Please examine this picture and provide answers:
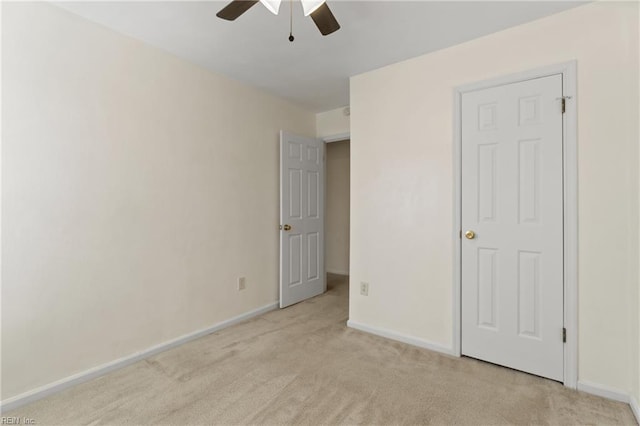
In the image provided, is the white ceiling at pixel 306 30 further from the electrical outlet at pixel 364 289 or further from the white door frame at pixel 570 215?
the electrical outlet at pixel 364 289

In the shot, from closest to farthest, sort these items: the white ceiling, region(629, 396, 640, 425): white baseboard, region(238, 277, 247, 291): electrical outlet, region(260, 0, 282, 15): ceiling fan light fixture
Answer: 1. region(260, 0, 282, 15): ceiling fan light fixture
2. region(629, 396, 640, 425): white baseboard
3. the white ceiling
4. region(238, 277, 247, 291): electrical outlet

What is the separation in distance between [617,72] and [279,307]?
3.45 m

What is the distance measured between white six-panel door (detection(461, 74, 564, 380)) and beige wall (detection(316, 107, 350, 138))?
1.76 meters

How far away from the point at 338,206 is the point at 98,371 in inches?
159

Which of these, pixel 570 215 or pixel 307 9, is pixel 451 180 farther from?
pixel 307 9

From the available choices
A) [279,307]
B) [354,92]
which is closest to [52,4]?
[354,92]

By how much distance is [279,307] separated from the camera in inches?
144

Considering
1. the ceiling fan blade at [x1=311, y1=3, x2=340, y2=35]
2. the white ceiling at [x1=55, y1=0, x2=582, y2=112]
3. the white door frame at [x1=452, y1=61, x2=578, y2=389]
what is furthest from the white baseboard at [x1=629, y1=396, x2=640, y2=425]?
the ceiling fan blade at [x1=311, y1=3, x2=340, y2=35]

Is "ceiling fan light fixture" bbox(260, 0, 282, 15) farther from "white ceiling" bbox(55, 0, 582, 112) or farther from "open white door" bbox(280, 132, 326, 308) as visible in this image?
"open white door" bbox(280, 132, 326, 308)

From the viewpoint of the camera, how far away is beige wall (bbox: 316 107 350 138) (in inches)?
159

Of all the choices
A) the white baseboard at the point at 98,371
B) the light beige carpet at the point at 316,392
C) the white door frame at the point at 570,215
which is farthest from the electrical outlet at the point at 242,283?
the white door frame at the point at 570,215

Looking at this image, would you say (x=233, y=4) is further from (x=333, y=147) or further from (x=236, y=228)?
(x=333, y=147)

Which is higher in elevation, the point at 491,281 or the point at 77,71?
the point at 77,71

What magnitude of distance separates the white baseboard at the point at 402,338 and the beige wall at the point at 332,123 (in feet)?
7.58
